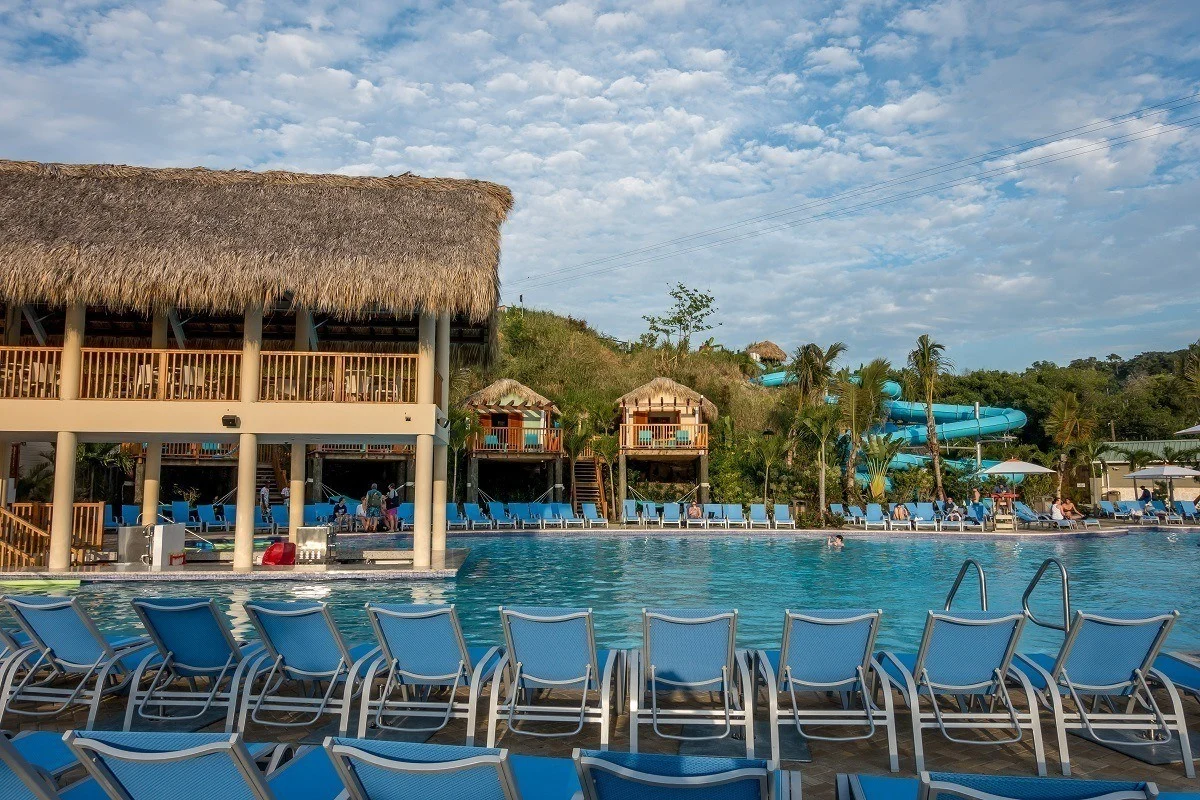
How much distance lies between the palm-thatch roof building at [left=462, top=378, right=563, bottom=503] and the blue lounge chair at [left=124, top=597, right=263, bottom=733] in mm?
19897

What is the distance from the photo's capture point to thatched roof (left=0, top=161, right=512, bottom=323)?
38.8ft

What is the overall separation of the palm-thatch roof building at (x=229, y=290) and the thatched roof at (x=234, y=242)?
1.2 inches

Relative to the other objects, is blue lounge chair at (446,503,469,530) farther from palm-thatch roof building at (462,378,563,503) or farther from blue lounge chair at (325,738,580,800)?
blue lounge chair at (325,738,580,800)

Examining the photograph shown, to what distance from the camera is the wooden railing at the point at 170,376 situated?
489 inches

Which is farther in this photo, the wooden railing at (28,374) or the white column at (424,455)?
the white column at (424,455)

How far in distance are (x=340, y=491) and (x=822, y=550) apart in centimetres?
1737

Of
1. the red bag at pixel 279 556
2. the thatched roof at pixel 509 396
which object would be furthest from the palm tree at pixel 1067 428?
the red bag at pixel 279 556

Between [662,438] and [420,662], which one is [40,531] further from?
[662,438]

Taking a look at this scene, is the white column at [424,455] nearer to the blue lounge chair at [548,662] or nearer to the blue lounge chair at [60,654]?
the blue lounge chair at [60,654]

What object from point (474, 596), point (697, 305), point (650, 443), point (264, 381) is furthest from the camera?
point (697, 305)

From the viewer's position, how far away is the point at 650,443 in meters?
25.8

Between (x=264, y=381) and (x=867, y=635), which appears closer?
(x=867, y=635)

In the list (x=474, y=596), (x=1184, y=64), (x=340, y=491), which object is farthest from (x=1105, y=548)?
(x=340, y=491)

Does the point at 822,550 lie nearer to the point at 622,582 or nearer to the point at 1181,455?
the point at 622,582
